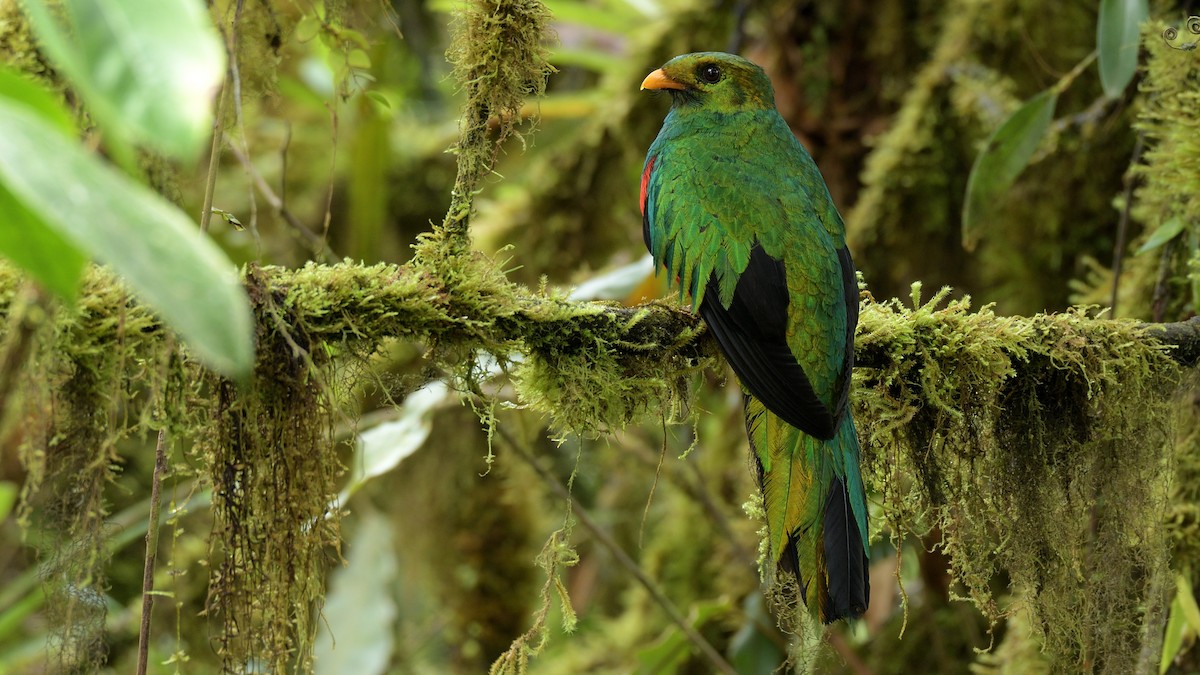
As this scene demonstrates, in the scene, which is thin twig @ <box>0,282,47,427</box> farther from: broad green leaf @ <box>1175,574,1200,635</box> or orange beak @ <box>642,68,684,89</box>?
broad green leaf @ <box>1175,574,1200,635</box>

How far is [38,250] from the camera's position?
72 centimetres

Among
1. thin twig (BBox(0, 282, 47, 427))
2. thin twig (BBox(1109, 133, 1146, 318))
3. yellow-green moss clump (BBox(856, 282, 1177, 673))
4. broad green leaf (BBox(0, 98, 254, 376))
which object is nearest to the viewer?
broad green leaf (BBox(0, 98, 254, 376))

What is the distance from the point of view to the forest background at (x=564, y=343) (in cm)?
154

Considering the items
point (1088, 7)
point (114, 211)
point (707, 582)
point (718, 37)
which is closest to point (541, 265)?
point (718, 37)

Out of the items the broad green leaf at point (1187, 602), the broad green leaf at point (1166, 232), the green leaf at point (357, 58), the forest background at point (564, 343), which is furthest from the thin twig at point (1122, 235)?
the green leaf at point (357, 58)

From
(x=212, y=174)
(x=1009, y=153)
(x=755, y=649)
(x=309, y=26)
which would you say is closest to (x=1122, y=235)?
(x=1009, y=153)

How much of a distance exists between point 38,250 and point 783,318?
5.14 feet

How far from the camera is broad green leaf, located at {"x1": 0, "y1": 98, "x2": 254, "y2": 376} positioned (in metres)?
0.57

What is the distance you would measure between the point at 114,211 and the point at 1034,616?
2.08 metres

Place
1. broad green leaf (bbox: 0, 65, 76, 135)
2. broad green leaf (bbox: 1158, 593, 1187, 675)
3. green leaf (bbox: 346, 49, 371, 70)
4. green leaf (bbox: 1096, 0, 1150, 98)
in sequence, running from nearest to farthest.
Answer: broad green leaf (bbox: 0, 65, 76, 135), green leaf (bbox: 346, 49, 371, 70), broad green leaf (bbox: 1158, 593, 1187, 675), green leaf (bbox: 1096, 0, 1150, 98)

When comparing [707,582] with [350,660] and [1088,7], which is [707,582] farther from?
[1088,7]

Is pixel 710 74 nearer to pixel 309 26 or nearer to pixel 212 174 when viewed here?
pixel 309 26

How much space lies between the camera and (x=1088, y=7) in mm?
3750

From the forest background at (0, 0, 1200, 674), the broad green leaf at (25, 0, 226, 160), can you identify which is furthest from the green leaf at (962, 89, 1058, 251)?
the broad green leaf at (25, 0, 226, 160)
